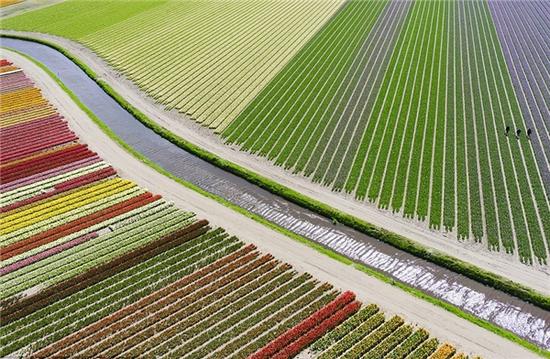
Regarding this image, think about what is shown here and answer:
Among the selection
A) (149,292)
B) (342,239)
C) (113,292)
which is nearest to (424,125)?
(342,239)

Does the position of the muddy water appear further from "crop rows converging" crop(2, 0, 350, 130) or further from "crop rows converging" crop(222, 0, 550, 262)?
"crop rows converging" crop(2, 0, 350, 130)

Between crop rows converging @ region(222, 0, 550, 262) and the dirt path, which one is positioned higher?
crop rows converging @ region(222, 0, 550, 262)

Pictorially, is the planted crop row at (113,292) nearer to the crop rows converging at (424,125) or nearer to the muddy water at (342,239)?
the muddy water at (342,239)

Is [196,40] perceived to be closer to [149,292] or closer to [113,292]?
[113,292]

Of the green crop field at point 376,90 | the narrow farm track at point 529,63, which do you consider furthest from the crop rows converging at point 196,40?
the narrow farm track at point 529,63

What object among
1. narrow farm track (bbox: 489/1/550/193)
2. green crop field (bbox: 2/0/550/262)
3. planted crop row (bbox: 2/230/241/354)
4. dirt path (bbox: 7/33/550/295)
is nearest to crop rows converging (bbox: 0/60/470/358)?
planted crop row (bbox: 2/230/241/354)

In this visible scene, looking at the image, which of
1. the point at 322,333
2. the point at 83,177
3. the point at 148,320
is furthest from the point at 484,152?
the point at 83,177
